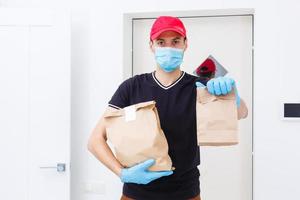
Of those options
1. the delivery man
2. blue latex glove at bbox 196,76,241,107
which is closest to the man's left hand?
blue latex glove at bbox 196,76,241,107

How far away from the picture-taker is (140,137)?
49.3 inches

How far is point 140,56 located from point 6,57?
87cm

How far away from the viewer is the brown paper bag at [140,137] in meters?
1.25

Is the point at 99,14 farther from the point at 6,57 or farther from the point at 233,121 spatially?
the point at 233,121

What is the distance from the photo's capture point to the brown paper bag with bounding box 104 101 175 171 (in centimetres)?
125

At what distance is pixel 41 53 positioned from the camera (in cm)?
216

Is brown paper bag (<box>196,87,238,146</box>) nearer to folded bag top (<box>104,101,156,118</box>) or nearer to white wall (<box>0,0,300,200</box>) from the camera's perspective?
folded bag top (<box>104,101,156,118</box>)

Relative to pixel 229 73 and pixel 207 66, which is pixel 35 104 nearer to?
pixel 207 66

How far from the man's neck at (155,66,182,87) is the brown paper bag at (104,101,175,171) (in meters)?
0.21
